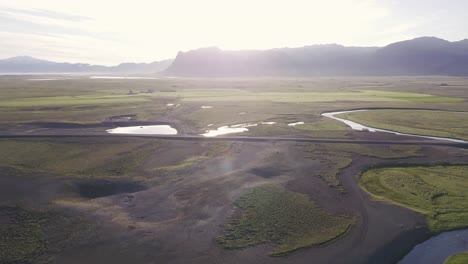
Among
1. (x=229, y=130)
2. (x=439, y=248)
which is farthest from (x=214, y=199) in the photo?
(x=229, y=130)

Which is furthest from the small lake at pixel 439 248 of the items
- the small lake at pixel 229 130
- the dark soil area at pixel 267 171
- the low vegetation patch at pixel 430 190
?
the small lake at pixel 229 130

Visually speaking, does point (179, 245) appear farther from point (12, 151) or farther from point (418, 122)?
point (418, 122)

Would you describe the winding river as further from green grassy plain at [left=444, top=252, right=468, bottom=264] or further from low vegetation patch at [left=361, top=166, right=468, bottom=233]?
low vegetation patch at [left=361, top=166, right=468, bottom=233]

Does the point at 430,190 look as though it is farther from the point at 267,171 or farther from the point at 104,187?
the point at 104,187

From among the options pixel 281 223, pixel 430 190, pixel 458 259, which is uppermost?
pixel 430 190

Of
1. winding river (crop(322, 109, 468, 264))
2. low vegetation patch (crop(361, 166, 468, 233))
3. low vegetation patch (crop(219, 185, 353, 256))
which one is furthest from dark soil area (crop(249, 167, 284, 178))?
winding river (crop(322, 109, 468, 264))

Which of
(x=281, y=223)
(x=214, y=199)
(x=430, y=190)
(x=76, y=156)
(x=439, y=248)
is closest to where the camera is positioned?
(x=439, y=248)

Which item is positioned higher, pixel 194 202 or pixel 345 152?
pixel 345 152
